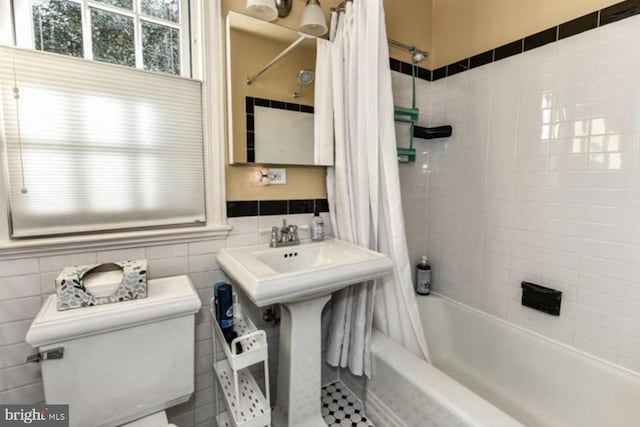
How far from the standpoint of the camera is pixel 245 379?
1.17 meters

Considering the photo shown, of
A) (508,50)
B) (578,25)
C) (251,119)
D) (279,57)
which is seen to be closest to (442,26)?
(508,50)

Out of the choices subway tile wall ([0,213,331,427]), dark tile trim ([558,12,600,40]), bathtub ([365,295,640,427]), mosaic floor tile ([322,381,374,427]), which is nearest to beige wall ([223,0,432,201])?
subway tile wall ([0,213,331,427])

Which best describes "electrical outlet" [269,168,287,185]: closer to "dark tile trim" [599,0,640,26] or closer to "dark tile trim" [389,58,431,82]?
"dark tile trim" [389,58,431,82]

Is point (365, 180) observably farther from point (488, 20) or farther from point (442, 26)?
point (442, 26)

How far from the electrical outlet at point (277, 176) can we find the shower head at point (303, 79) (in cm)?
38

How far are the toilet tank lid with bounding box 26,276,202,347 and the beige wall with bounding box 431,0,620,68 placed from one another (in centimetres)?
192

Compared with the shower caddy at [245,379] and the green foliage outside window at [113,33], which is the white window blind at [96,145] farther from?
the shower caddy at [245,379]

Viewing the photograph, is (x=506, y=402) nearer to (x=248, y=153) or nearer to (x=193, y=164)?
(x=248, y=153)

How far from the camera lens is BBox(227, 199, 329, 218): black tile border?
4.43 feet

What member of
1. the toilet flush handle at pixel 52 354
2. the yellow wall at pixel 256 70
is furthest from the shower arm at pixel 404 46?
the toilet flush handle at pixel 52 354

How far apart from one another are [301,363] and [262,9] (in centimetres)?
152

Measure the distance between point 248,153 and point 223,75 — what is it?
35cm

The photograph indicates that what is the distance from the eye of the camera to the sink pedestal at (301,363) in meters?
1.18

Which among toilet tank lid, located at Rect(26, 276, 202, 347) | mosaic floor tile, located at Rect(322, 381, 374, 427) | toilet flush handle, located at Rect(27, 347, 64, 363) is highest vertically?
toilet tank lid, located at Rect(26, 276, 202, 347)
